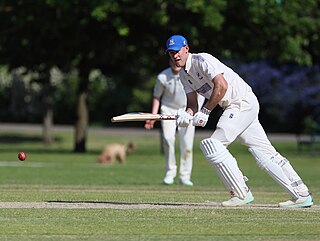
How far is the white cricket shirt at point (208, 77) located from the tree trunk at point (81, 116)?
2321 centimetres

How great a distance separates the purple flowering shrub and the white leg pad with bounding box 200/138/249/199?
3528 centimetres

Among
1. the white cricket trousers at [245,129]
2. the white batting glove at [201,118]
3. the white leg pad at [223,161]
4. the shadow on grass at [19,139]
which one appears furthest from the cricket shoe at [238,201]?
the shadow on grass at [19,139]

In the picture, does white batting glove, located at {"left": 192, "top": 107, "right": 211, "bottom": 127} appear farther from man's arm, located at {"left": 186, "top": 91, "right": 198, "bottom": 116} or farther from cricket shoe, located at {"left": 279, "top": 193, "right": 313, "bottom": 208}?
cricket shoe, located at {"left": 279, "top": 193, "right": 313, "bottom": 208}

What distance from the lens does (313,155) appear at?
3516cm

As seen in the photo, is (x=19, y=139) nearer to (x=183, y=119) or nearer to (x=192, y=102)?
(x=192, y=102)

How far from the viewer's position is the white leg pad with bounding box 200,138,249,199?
11.8 metres

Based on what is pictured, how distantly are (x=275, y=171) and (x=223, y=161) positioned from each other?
74 cm

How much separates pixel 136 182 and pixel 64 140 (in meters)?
26.6

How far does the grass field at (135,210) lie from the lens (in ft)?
31.9

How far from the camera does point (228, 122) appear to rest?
1199 cm

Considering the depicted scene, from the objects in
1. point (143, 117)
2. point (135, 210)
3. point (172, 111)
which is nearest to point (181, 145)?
point (172, 111)

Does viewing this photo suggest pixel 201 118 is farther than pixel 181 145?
No

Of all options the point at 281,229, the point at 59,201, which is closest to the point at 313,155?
the point at 59,201

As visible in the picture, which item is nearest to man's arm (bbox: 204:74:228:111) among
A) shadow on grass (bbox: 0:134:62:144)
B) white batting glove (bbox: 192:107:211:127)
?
white batting glove (bbox: 192:107:211:127)
